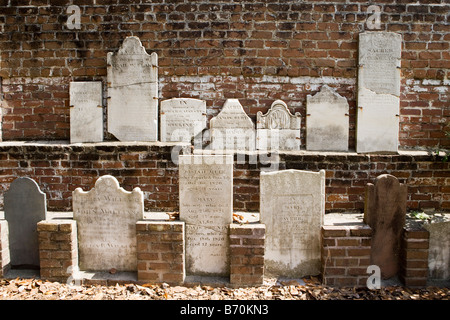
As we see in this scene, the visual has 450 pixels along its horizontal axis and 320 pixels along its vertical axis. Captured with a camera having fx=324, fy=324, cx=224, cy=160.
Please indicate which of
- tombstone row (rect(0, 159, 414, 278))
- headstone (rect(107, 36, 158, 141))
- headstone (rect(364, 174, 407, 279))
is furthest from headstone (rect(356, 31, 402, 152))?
headstone (rect(107, 36, 158, 141))

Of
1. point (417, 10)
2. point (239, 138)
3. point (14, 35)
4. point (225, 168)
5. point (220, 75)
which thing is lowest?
point (225, 168)

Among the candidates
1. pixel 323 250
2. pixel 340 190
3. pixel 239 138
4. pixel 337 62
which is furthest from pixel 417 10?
pixel 323 250

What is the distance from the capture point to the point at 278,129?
465 cm

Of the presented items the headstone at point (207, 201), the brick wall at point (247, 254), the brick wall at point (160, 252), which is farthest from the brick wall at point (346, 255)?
the brick wall at point (160, 252)

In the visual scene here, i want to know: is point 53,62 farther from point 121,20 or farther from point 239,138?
point 239,138

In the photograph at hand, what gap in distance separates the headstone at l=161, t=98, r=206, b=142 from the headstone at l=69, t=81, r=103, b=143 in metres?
0.94

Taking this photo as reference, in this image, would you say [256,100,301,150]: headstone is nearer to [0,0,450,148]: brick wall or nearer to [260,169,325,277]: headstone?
[0,0,450,148]: brick wall

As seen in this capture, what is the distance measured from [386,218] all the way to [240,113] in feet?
7.93

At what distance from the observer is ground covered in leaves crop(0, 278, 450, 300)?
9.25 ft

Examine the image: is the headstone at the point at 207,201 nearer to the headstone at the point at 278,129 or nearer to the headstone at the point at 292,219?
the headstone at the point at 292,219

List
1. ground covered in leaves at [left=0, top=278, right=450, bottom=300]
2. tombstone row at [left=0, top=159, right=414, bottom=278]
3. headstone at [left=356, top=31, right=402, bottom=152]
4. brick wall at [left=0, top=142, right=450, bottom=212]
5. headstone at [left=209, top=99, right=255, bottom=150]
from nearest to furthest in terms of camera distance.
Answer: ground covered in leaves at [left=0, top=278, right=450, bottom=300]
tombstone row at [left=0, top=159, right=414, bottom=278]
brick wall at [left=0, top=142, right=450, bottom=212]
headstone at [left=356, top=31, right=402, bottom=152]
headstone at [left=209, top=99, right=255, bottom=150]

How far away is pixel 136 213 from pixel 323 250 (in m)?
1.78

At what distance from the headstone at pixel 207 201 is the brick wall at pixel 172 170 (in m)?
1.21

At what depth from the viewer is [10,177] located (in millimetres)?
4355
